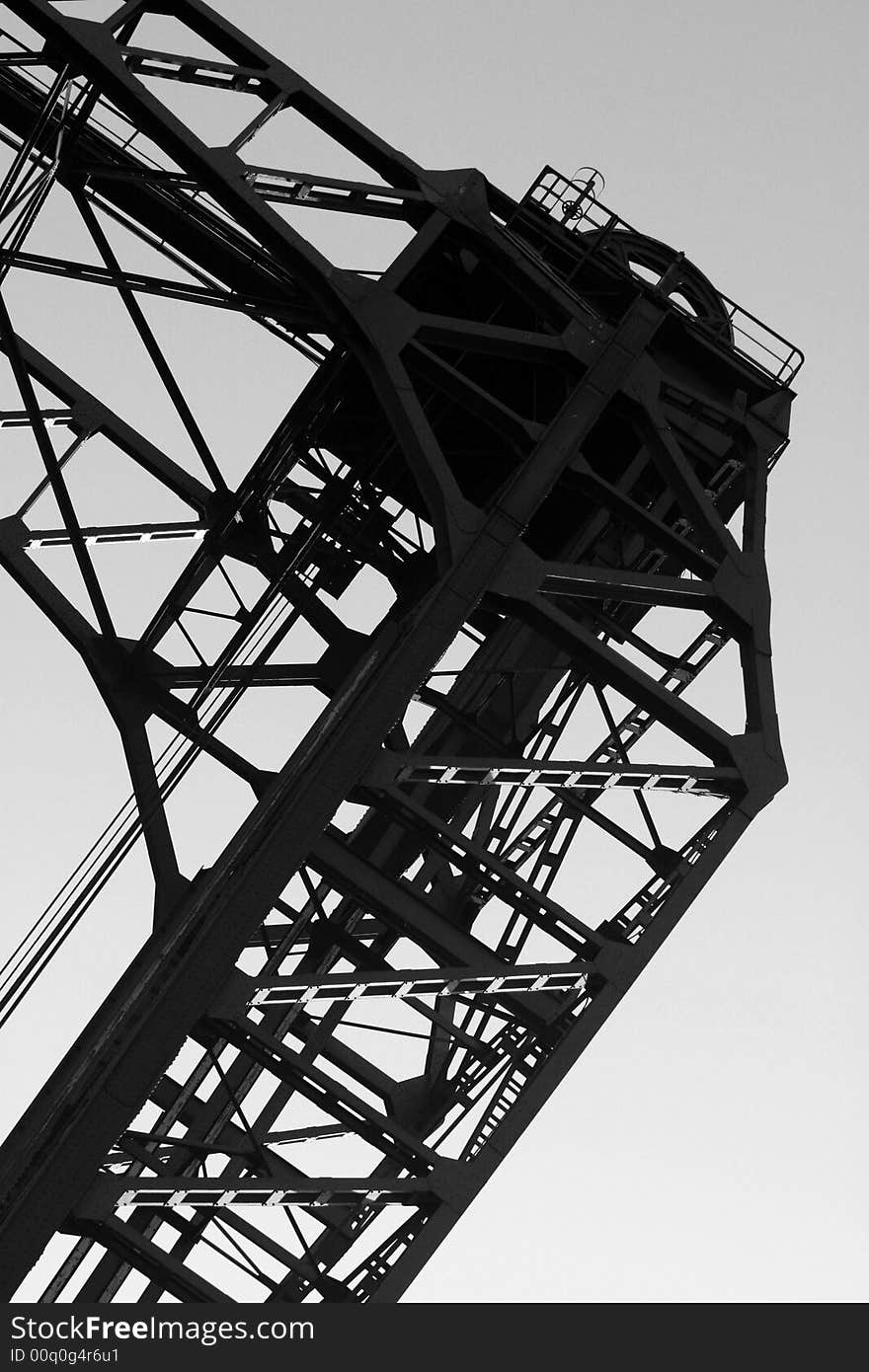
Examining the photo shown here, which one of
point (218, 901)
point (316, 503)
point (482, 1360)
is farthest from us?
point (316, 503)

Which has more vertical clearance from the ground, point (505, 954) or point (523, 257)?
point (523, 257)

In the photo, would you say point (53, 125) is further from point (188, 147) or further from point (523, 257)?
point (523, 257)

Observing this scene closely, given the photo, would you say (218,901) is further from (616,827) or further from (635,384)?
(635,384)

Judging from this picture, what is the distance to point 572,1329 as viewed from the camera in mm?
16094

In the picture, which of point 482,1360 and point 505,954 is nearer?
point 482,1360

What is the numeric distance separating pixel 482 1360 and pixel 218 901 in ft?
14.5

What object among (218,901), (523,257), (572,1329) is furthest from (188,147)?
(572,1329)

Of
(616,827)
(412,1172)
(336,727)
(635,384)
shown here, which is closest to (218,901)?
(336,727)

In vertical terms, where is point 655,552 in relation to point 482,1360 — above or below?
above

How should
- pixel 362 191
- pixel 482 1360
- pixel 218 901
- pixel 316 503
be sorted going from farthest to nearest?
pixel 316 503
pixel 362 191
pixel 218 901
pixel 482 1360

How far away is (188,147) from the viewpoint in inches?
717

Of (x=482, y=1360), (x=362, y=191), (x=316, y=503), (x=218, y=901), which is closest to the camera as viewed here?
(x=482, y=1360)

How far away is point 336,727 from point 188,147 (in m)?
5.21

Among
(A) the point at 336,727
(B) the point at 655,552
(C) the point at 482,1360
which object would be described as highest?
(B) the point at 655,552
